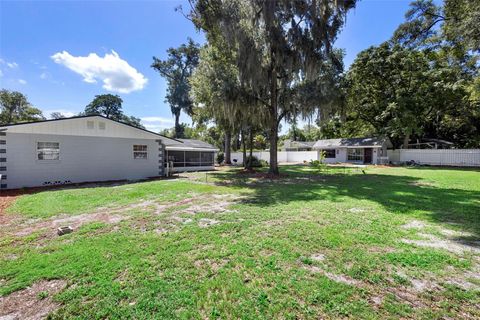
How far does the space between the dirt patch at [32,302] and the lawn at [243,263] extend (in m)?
0.01

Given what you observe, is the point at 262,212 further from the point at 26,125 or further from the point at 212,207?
the point at 26,125

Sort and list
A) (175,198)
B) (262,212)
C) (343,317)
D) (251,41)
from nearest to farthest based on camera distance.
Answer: (343,317) → (262,212) → (175,198) → (251,41)

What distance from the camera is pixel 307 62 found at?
39.4ft

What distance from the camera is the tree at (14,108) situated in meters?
31.4

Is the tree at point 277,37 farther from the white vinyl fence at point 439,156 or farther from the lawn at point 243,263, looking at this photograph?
the white vinyl fence at point 439,156

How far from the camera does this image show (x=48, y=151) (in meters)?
10.6

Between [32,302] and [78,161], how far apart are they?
1072 centimetres

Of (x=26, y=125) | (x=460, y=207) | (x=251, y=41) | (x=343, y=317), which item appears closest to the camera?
(x=343, y=317)

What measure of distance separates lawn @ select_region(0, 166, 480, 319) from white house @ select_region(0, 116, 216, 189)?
551 cm

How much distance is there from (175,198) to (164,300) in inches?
205

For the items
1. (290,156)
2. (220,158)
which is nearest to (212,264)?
(220,158)

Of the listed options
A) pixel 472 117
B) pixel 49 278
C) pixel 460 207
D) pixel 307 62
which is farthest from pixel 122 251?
pixel 472 117

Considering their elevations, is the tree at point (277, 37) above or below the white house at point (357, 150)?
above

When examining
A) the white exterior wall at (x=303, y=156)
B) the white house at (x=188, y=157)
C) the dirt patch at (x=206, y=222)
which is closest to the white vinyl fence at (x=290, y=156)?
the white exterior wall at (x=303, y=156)
